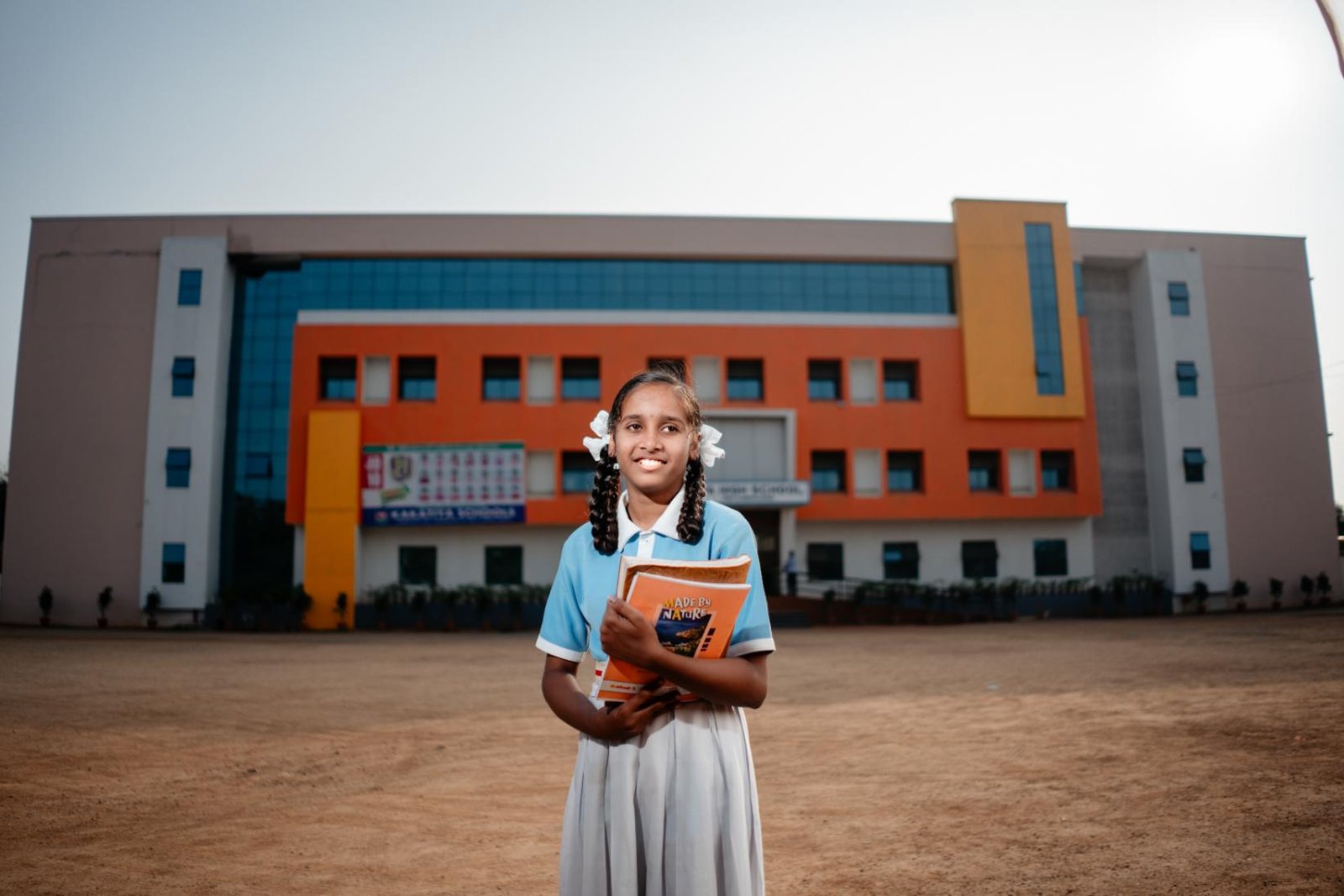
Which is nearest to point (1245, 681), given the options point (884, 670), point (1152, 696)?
point (1152, 696)

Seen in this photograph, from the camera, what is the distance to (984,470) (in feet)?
98.8

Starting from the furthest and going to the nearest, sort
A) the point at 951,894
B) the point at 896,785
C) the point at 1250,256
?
1. the point at 1250,256
2. the point at 896,785
3. the point at 951,894

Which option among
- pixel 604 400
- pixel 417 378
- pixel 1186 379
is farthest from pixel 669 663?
pixel 1186 379

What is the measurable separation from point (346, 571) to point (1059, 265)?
2682 centimetres

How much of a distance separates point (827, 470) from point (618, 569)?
28340 mm

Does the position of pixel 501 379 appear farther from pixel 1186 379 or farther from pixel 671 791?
pixel 671 791

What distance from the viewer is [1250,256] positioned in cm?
3250

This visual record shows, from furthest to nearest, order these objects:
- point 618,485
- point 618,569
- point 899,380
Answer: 1. point 899,380
2. point 618,485
3. point 618,569

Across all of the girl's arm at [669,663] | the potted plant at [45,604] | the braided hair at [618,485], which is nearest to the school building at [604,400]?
the potted plant at [45,604]

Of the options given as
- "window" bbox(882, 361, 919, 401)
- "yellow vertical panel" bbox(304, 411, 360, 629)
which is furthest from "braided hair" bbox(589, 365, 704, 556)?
"window" bbox(882, 361, 919, 401)

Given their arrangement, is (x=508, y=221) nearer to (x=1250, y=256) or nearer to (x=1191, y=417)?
(x=1191, y=417)

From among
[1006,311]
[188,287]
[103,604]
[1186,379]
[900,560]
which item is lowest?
[103,604]

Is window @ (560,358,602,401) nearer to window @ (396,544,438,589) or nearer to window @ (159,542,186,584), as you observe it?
window @ (396,544,438,589)

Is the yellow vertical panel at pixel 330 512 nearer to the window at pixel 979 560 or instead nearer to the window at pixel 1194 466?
Answer: the window at pixel 979 560
